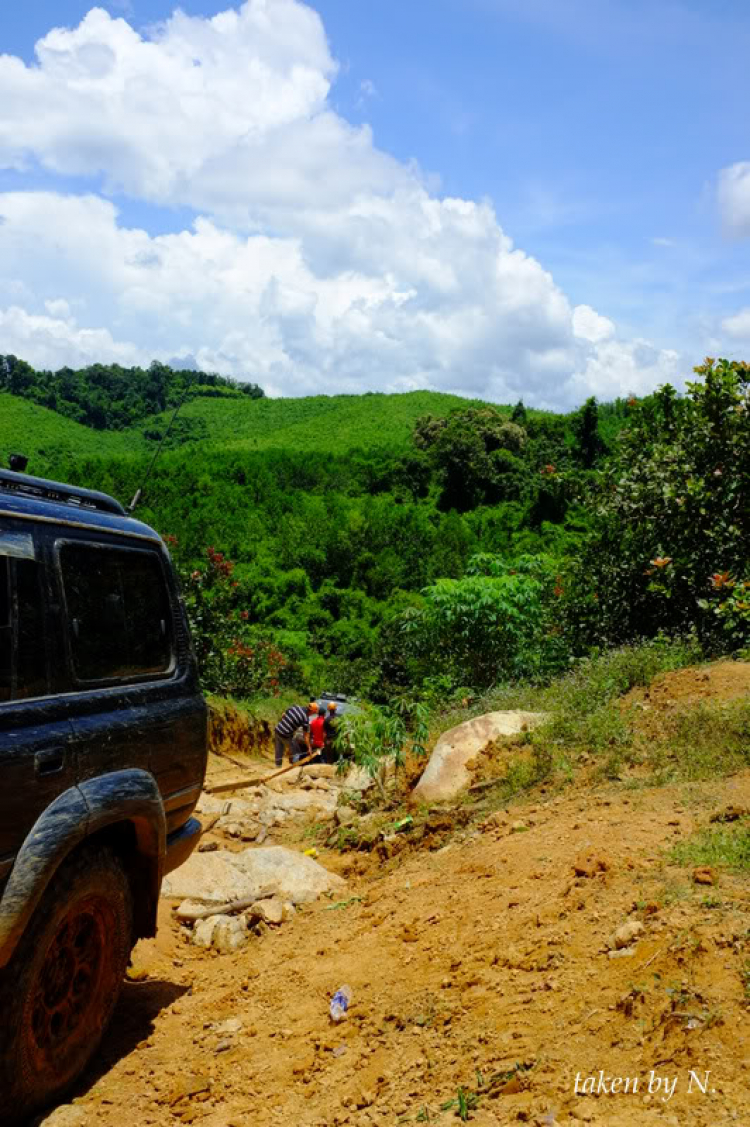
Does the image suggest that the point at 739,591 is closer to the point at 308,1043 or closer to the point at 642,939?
the point at 642,939

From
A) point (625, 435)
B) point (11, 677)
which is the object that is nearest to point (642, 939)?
point (11, 677)

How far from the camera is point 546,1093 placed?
295 cm

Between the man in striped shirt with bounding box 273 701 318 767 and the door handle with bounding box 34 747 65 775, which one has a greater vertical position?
the door handle with bounding box 34 747 65 775

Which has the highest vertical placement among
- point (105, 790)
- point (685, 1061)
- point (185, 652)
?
point (185, 652)

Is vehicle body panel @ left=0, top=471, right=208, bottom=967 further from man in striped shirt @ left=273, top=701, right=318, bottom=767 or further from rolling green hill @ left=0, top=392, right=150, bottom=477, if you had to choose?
rolling green hill @ left=0, top=392, right=150, bottom=477

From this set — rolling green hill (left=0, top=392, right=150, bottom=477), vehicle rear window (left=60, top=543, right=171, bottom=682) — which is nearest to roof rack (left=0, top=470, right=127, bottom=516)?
vehicle rear window (left=60, top=543, right=171, bottom=682)

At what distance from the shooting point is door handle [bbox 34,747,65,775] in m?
3.10

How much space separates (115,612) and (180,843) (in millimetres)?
1312

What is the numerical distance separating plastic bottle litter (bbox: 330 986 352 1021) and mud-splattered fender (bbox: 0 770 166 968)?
3.14 feet

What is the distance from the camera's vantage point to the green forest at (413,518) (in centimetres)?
1174

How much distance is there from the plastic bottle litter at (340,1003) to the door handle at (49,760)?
1923 millimetres

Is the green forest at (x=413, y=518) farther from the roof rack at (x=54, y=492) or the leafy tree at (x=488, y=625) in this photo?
the roof rack at (x=54, y=492)

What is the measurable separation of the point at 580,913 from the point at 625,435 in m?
10.2

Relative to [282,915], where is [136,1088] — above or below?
above
